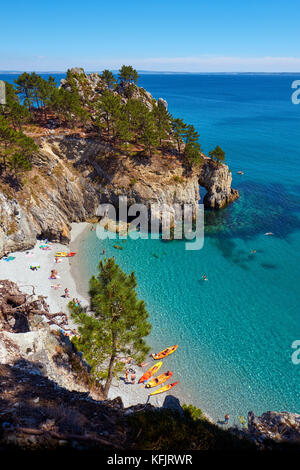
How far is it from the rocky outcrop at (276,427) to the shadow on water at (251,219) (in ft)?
88.0

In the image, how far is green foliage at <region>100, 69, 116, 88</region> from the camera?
6468 cm

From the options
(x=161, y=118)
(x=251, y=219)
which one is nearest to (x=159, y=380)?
(x=251, y=219)

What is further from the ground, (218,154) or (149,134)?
(149,134)

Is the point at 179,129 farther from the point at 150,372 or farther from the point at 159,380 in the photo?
the point at 159,380

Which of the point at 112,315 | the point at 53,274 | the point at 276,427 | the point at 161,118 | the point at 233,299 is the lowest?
the point at 233,299

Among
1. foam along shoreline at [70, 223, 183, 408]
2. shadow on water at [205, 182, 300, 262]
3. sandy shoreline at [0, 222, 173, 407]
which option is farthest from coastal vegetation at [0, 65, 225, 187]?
foam along shoreline at [70, 223, 183, 408]

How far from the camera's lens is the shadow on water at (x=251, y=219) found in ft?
147

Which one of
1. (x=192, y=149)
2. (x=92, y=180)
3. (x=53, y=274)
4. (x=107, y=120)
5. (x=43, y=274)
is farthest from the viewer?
(x=107, y=120)

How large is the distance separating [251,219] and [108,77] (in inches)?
2034

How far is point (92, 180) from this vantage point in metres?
50.2

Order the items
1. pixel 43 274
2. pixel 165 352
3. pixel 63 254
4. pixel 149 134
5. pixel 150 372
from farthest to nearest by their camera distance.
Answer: pixel 149 134
pixel 63 254
pixel 43 274
pixel 165 352
pixel 150 372

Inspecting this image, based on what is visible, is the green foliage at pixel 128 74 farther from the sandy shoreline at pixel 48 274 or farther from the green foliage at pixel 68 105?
the sandy shoreline at pixel 48 274

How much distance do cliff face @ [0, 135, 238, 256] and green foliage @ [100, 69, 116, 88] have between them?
25.9m

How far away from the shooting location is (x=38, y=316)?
23547 millimetres
